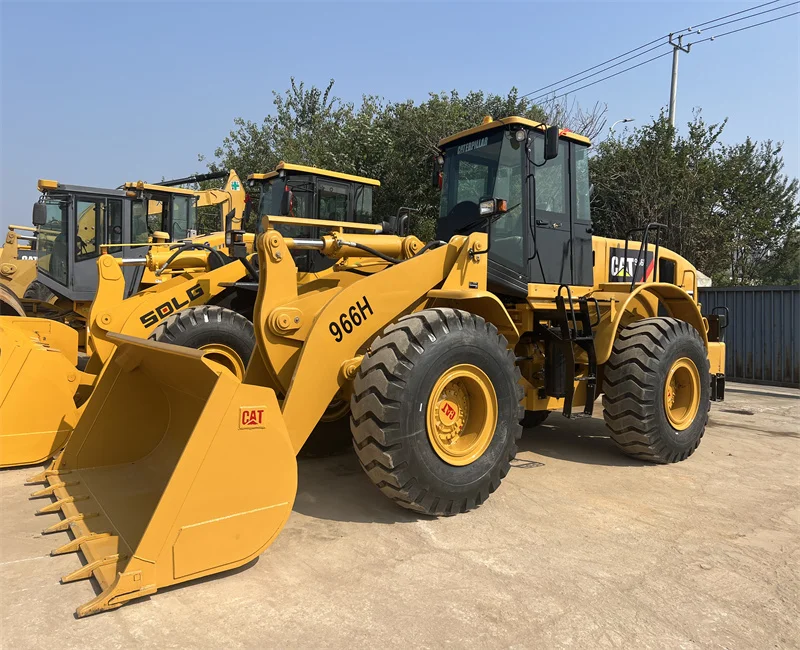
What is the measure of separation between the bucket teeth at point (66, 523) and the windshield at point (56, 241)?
821 cm

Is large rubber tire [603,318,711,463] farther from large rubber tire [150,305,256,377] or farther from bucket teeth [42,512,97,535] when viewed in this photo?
bucket teeth [42,512,97,535]

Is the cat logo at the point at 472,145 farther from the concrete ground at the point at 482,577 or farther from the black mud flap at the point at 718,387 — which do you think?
the black mud flap at the point at 718,387

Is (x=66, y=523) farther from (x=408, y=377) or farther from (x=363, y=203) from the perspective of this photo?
(x=363, y=203)

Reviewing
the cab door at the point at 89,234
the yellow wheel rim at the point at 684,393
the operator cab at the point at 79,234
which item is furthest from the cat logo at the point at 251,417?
the cab door at the point at 89,234

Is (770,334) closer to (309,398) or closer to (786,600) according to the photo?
(786,600)

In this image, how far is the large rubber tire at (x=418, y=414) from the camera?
3.65m

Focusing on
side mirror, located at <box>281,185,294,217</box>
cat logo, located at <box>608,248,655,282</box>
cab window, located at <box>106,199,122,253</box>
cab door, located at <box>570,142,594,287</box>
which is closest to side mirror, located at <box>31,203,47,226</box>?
cab window, located at <box>106,199,122,253</box>

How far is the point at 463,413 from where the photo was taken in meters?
4.21

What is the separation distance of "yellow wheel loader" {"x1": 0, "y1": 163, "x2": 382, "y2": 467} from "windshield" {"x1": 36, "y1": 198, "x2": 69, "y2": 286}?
3371mm

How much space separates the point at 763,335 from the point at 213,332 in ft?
36.5

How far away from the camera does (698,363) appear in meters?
5.79

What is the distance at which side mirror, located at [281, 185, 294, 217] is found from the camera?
7797 millimetres

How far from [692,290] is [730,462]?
8.43ft

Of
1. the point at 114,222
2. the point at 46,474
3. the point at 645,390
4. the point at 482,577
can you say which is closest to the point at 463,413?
the point at 482,577
